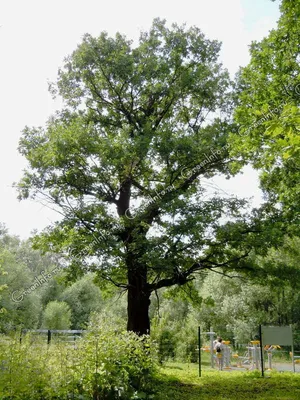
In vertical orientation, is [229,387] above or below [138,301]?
below

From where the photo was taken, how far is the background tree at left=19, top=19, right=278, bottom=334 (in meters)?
11.0

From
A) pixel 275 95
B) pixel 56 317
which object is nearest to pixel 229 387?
pixel 275 95

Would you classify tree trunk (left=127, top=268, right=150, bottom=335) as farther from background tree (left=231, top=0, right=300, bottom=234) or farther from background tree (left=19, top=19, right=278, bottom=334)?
background tree (left=231, top=0, right=300, bottom=234)

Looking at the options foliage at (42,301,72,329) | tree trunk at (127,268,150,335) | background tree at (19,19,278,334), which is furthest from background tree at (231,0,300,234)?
foliage at (42,301,72,329)

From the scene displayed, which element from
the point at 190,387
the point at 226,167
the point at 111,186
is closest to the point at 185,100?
the point at 226,167

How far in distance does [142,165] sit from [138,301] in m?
4.61

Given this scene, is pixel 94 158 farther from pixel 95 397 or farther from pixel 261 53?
pixel 95 397

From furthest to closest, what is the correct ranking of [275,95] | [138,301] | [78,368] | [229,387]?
[138,301] < [275,95] < [229,387] < [78,368]

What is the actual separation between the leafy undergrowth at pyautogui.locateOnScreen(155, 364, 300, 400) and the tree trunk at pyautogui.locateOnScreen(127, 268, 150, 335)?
72.8 inches

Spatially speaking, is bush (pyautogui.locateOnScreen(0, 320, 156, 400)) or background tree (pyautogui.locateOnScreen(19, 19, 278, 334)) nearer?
bush (pyautogui.locateOnScreen(0, 320, 156, 400))

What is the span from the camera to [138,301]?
12141 mm

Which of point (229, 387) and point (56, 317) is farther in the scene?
point (56, 317)

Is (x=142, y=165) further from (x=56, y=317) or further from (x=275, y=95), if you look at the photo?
(x=56, y=317)

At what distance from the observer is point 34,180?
11.9m
